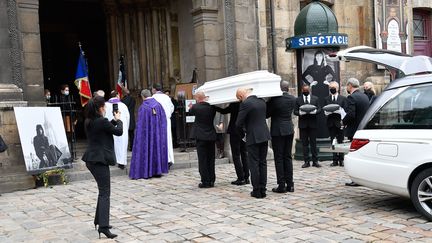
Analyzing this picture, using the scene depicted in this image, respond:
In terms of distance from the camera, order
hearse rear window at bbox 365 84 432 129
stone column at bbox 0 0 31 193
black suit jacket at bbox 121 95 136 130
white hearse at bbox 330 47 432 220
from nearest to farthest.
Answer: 1. white hearse at bbox 330 47 432 220
2. hearse rear window at bbox 365 84 432 129
3. stone column at bbox 0 0 31 193
4. black suit jacket at bbox 121 95 136 130

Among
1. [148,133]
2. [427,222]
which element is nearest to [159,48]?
[148,133]

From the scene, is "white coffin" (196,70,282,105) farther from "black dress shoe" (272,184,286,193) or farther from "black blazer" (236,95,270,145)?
"black dress shoe" (272,184,286,193)

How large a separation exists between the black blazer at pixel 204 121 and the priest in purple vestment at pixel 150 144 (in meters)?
1.79

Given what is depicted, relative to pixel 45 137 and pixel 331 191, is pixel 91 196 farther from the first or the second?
pixel 331 191

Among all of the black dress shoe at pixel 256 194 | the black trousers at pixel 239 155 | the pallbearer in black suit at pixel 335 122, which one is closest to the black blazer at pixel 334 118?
the pallbearer in black suit at pixel 335 122

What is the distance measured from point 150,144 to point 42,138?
84.3 inches

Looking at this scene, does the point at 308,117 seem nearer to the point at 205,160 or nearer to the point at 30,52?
the point at 205,160

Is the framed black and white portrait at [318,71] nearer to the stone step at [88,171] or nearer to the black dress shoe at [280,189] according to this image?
the stone step at [88,171]

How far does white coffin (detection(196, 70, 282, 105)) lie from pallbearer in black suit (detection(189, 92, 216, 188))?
17 centimetres

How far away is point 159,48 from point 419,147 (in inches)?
376

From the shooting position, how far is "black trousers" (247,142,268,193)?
7.64 meters

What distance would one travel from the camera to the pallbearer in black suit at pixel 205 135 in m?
8.63

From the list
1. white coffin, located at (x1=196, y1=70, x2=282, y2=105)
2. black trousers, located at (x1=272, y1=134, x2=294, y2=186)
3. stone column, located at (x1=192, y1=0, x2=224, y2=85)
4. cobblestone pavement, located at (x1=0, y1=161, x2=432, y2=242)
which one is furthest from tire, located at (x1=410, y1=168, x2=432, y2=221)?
stone column, located at (x1=192, y1=0, x2=224, y2=85)

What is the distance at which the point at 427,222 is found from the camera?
19.1 ft
